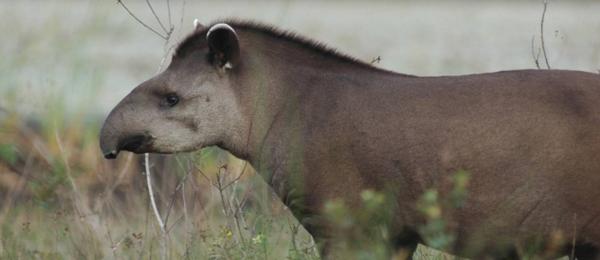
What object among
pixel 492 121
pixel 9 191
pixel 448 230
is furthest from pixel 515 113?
pixel 9 191

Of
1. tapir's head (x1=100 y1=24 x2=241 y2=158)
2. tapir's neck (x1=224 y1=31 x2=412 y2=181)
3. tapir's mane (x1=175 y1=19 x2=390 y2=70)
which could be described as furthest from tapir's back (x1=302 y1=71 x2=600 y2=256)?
tapir's head (x1=100 y1=24 x2=241 y2=158)

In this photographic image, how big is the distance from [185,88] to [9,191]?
4924mm

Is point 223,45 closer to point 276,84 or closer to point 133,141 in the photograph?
point 276,84

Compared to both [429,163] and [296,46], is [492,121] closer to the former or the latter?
[429,163]

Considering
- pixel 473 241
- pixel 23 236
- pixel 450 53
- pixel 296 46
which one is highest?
pixel 296 46

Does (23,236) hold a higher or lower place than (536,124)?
lower

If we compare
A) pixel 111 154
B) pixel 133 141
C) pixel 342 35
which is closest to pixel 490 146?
pixel 133 141

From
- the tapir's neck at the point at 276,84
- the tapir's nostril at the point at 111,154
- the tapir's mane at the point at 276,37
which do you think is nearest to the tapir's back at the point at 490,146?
the tapir's neck at the point at 276,84

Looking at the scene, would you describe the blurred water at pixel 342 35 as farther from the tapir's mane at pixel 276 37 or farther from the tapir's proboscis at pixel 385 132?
the tapir's proboscis at pixel 385 132

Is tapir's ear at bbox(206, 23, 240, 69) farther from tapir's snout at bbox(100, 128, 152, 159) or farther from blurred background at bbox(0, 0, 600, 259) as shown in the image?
blurred background at bbox(0, 0, 600, 259)

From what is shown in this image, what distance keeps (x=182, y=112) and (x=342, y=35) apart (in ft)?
62.0

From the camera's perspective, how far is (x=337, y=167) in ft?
26.1

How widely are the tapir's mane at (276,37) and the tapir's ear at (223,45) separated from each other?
0.51 ft

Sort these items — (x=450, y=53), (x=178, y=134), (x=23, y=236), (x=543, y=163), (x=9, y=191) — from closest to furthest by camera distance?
1. (x=543, y=163)
2. (x=178, y=134)
3. (x=23, y=236)
4. (x=9, y=191)
5. (x=450, y=53)
